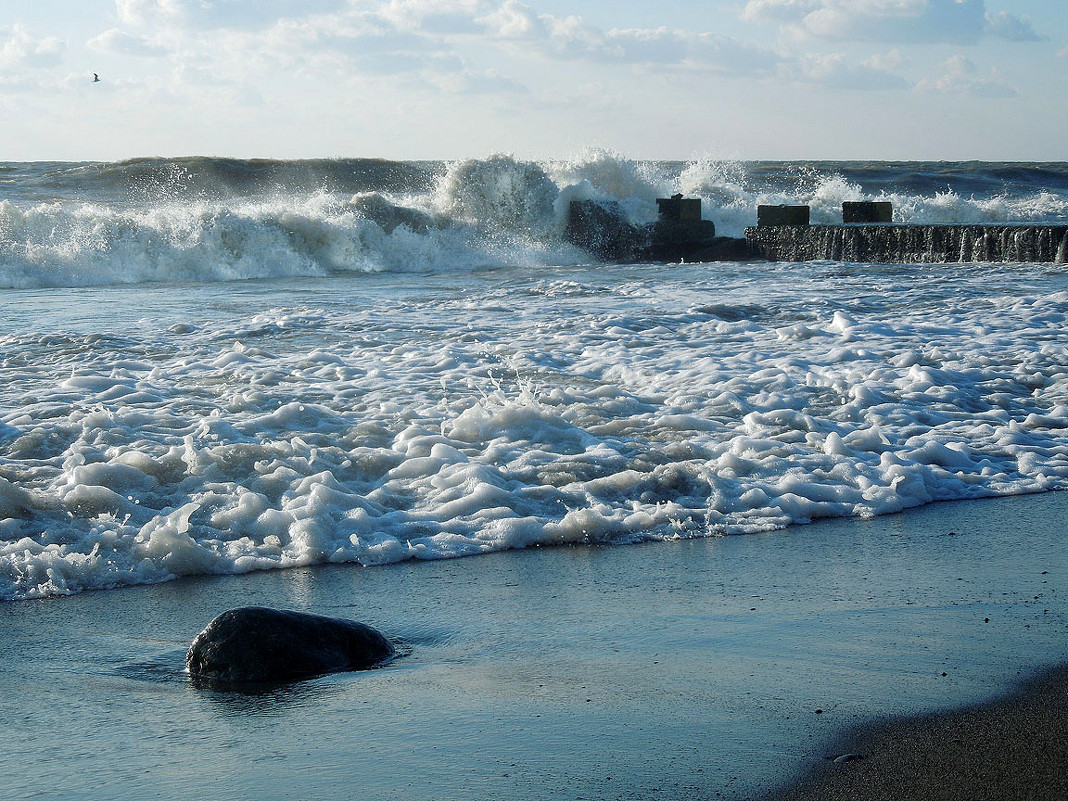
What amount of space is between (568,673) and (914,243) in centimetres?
1294

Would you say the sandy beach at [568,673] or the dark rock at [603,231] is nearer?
the sandy beach at [568,673]

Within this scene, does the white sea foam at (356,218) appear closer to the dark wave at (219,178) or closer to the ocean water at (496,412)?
the dark wave at (219,178)

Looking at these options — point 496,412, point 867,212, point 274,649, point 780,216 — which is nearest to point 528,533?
point 496,412

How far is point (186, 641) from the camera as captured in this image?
3246 millimetres

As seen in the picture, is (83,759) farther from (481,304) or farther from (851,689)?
(481,304)

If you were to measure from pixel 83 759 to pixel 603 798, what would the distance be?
3.71 ft

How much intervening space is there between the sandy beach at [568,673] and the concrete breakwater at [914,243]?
10364mm

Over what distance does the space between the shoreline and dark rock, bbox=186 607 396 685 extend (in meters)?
1.29

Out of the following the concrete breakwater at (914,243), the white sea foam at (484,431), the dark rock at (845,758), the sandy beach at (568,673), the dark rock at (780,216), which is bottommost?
the sandy beach at (568,673)

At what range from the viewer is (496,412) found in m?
5.59

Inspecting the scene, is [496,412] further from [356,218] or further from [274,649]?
[356,218]

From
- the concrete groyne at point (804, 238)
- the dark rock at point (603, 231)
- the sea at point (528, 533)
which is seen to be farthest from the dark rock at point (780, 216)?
the sea at point (528, 533)

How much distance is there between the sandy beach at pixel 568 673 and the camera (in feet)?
7.55

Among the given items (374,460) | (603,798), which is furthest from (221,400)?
(603,798)
